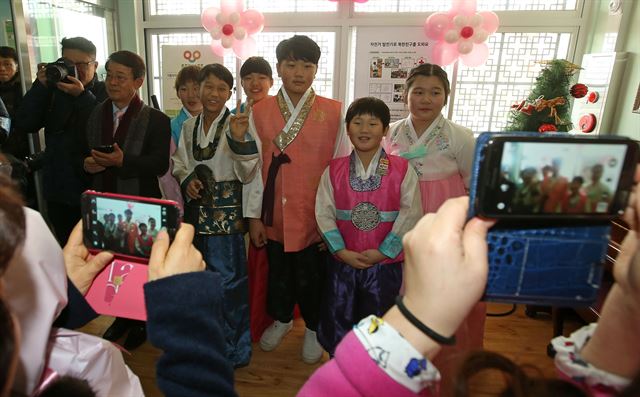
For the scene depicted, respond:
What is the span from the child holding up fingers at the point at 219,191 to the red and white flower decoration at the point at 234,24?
4.42 feet

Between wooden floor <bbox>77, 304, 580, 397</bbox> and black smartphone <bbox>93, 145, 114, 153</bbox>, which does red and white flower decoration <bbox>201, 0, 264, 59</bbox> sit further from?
wooden floor <bbox>77, 304, 580, 397</bbox>

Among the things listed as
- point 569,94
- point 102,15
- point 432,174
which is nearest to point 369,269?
point 432,174

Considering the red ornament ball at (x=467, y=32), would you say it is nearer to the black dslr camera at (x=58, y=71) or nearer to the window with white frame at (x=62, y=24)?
the black dslr camera at (x=58, y=71)

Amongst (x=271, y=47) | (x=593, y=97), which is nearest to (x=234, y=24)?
(x=271, y=47)

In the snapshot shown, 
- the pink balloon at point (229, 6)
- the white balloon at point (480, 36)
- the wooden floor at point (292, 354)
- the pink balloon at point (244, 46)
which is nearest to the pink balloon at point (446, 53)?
the white balloon at point (480, 36)

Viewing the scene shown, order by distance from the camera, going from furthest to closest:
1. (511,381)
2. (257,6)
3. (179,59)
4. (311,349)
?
(257,6) → (179,59) → (311,349) → (511,381)

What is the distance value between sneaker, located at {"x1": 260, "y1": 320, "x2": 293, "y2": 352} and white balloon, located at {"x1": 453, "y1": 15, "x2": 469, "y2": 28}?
234 cm

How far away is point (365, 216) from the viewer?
5.54 feet

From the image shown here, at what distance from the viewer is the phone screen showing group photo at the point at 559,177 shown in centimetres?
51

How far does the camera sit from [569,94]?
2.60 meters

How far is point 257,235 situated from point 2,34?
2288 mm

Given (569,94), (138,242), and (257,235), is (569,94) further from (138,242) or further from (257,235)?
(138,242)

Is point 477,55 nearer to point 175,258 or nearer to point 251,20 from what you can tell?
point 251,20

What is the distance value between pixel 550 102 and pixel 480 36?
0.78 meters
